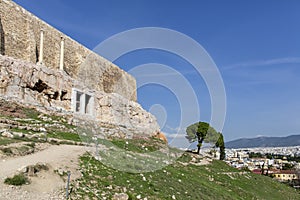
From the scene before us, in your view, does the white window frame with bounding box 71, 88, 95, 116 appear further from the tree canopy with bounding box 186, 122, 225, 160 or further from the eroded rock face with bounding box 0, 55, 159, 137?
the tree canopy with bounding box 186, 122, 225, 160

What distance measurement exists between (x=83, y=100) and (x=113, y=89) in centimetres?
1795

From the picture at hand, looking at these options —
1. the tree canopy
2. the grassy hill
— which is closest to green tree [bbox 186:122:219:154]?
the tree canopy

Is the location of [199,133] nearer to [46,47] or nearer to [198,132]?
[198,132]

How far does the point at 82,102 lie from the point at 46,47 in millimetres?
7328

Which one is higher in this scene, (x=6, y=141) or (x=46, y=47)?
(x=46, y=47)

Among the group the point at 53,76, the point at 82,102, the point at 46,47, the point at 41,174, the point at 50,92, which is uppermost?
the point at 46,47

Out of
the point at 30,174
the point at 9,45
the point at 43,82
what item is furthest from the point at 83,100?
the point at 30,174

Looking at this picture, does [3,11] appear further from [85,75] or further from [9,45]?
[85,75]

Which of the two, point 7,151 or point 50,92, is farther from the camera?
point 50,92

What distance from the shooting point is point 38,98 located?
2592 cm

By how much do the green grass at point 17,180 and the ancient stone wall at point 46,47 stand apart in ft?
71.8

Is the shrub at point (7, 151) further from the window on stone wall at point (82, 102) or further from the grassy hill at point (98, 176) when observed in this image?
the window on stone wall at point (82, 102)

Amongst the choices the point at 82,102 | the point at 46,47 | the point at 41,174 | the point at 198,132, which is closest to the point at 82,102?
the point at 82,102

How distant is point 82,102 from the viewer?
3247 centimetres
